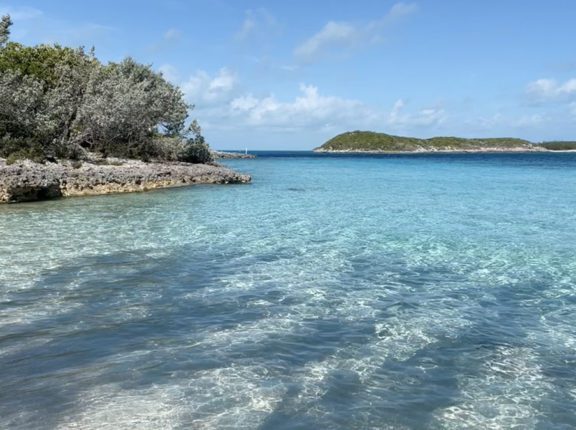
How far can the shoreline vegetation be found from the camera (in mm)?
37750

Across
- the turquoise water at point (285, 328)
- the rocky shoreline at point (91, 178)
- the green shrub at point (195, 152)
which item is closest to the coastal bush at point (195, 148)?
the green shrub at point (195, 152)

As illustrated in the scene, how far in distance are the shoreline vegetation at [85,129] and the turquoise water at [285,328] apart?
16.6 metres

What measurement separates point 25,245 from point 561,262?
60.1 feet

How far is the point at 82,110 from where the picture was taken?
49.8 metres

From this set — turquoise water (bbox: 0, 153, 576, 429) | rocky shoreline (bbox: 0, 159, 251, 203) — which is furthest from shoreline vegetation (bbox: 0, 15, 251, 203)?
turquoise water (bbox: 0, 153, 576, 429)

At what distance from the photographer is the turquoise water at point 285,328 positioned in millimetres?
7055

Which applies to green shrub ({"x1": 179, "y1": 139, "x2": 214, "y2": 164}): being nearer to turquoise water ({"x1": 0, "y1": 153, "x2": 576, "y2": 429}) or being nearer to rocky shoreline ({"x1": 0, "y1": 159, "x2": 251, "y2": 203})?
rocky shoreline ({"x1": 0, "y1": 159, "x2": 251, "y2": 203})

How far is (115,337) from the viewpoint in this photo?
9.61 meters

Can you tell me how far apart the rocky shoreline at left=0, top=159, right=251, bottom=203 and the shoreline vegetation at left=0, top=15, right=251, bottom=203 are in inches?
2.7

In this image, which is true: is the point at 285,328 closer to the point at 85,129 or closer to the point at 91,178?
the point at 91,178

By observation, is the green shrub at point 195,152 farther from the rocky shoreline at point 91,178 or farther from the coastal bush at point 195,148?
the rocky shoreline at point 91,178

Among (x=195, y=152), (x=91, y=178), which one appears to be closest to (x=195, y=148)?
(x=195, y=152)

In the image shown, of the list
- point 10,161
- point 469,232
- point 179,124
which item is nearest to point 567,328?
point 469,232

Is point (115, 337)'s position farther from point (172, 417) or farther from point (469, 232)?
point (469, 232)
